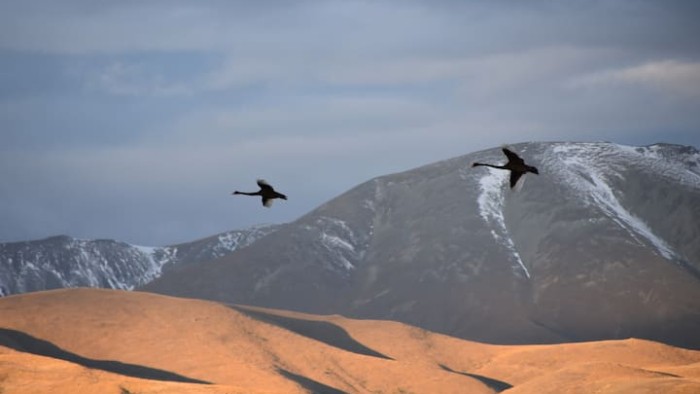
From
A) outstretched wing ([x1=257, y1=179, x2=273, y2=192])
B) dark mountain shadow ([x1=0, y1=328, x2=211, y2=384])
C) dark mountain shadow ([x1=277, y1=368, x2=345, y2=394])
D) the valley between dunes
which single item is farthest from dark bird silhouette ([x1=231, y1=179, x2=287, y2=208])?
dark mountain shadow ([x1=277, y1=368, x2=345, y2=394])

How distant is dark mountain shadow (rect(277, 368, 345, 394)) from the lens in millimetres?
164087

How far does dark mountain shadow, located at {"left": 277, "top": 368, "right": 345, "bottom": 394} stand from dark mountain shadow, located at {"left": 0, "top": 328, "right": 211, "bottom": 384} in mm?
15296

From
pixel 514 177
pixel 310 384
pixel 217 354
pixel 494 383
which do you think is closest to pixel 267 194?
pixel 514 177

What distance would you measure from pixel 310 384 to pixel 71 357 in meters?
32.6

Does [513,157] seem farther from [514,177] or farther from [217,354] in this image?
[217,354]

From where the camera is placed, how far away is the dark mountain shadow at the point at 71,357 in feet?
520

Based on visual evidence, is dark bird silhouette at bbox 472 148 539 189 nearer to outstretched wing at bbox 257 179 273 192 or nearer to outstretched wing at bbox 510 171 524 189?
outstretched wing at bbox 510 171 524 189

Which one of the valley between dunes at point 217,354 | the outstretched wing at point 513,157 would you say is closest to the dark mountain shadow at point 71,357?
the valley between dunes at point 217,354

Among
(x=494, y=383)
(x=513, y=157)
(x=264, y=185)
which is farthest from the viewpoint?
(x=494, y=383)

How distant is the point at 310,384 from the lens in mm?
167000

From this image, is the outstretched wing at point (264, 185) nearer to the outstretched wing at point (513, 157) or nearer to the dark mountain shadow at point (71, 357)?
the outstretched wing at point (513, 157)

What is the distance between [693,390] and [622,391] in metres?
8.30

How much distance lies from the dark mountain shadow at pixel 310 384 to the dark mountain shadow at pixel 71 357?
15.3 meters

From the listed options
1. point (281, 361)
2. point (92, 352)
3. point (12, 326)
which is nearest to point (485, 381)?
point (281, 361)
